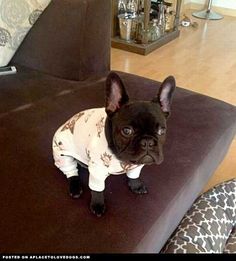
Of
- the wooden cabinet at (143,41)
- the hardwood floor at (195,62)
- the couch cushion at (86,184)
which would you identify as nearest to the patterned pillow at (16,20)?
the couch cushion at (86,184)

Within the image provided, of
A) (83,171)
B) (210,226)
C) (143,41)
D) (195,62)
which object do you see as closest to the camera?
(83,171)

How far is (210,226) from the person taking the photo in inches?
48.5

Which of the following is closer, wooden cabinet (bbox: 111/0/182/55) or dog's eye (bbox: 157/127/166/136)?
dog's eye (bbox: 157/127/166/136)

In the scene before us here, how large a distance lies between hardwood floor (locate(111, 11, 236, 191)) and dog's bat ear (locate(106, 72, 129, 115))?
158 centimetres

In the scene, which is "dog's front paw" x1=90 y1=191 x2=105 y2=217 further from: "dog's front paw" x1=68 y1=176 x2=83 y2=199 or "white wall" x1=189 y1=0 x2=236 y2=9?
"white wall" x1=189 y1=0 x2=236 y2=9

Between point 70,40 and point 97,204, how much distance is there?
0.86 metres

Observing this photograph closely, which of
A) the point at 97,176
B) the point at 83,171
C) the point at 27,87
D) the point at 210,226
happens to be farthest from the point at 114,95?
the point at 27,87

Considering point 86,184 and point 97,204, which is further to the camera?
point 86,184

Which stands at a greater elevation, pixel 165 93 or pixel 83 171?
pixel 165 93

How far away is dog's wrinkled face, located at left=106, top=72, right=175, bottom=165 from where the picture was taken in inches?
34.3

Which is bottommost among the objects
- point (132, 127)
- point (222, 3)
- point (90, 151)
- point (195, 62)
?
point (195, 62)

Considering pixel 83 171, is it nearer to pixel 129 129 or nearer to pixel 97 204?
pixel 97 204

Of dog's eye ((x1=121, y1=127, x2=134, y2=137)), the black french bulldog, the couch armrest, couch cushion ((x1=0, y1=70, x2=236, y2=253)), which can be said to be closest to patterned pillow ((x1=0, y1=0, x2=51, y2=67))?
the couch armrest

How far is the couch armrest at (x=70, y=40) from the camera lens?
61.7 inches
